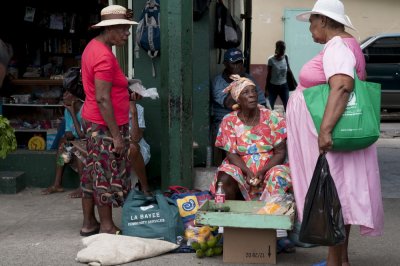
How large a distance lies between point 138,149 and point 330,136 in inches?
116

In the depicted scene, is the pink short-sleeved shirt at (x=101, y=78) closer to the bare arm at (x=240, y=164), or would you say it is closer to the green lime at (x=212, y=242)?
the bare arm at (x=240, y=164)

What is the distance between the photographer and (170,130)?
21.5ft

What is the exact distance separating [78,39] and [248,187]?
4048 mm

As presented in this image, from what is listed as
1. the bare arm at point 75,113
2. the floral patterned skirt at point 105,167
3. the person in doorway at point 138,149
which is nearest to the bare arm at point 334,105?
the floral patterned skirt at point 105,167

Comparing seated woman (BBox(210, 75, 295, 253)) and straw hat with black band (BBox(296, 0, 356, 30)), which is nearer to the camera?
straw hat with black band (BBox(296, 0, 356, 30))

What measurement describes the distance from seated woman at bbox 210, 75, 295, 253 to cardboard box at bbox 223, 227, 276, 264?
606 millimetres

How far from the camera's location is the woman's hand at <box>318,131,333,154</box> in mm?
4449

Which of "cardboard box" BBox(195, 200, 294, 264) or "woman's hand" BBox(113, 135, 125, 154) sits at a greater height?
"woman's hand" BBox(113, 135, 125, 154)

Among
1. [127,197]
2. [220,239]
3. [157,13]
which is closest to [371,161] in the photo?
[220,239]

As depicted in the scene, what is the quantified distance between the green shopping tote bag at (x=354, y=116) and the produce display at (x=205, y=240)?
1414mm

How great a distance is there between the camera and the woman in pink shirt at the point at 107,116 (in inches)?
223

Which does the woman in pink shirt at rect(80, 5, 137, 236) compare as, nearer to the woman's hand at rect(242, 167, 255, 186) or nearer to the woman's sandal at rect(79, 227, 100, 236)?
the woman's sandal at rect(79, 227, 100, 236)

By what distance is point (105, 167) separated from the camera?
5.84 meters

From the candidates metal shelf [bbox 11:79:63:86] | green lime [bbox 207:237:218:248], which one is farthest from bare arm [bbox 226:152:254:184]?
metal shelf [bbox 11:79:63:86]
